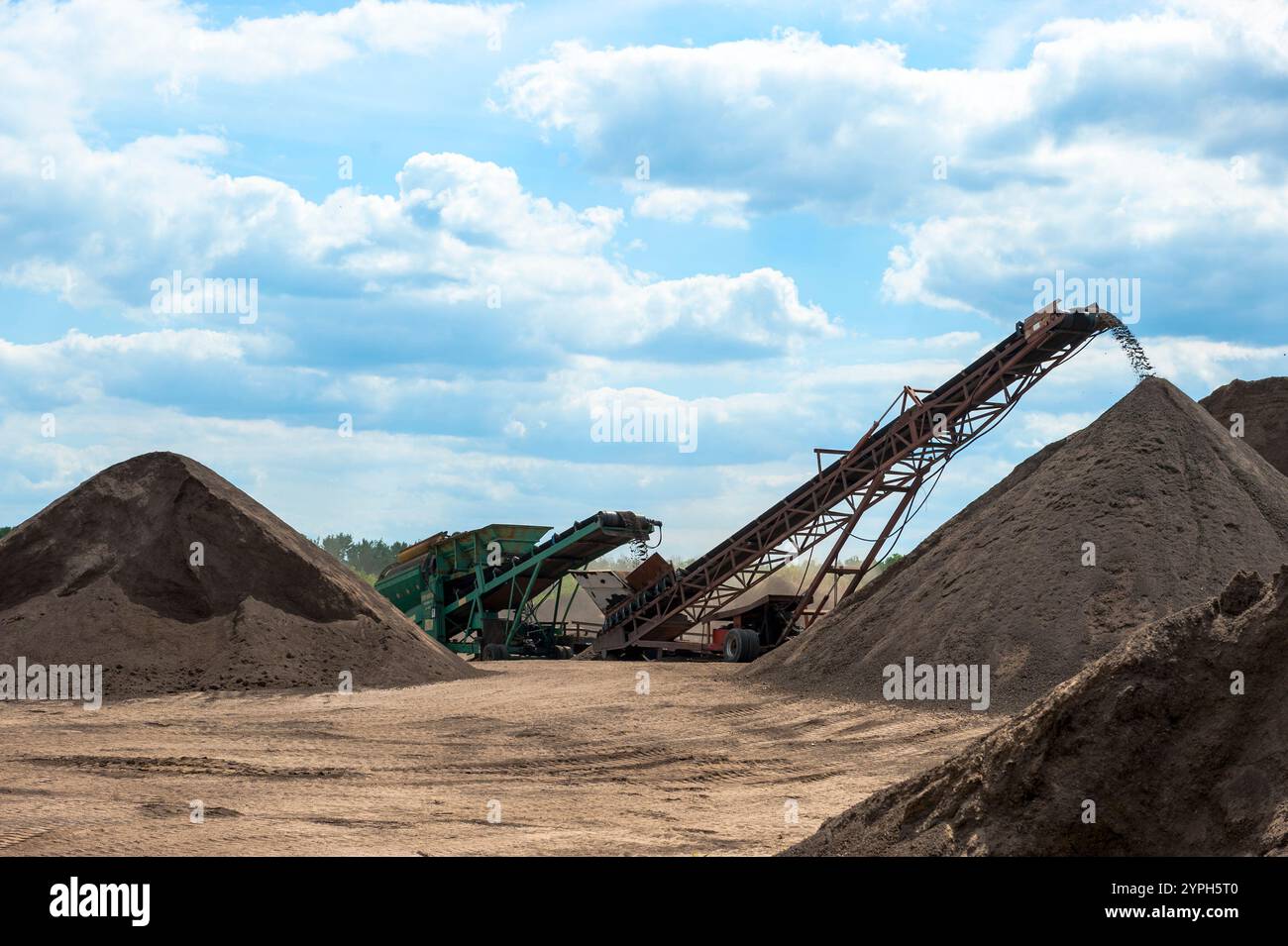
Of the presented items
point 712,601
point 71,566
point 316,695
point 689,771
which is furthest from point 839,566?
point 71,566

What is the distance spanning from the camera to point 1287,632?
644 centimetres

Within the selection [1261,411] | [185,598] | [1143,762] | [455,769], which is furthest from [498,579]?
[1143,762]

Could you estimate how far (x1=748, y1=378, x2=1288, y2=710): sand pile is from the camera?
48.6 ft

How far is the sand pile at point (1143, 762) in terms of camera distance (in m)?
6.09

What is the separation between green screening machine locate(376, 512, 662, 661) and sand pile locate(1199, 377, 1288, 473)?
1296 centimetres

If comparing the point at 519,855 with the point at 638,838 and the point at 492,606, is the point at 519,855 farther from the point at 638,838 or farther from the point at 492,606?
the point at 492,606

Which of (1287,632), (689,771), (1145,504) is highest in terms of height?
(1145,504)

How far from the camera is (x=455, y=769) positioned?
11938mm

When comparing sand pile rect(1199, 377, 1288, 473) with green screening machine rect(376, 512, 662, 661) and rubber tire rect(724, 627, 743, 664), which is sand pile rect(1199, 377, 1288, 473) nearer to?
rubber tire rect(724, 627, 743, 664)

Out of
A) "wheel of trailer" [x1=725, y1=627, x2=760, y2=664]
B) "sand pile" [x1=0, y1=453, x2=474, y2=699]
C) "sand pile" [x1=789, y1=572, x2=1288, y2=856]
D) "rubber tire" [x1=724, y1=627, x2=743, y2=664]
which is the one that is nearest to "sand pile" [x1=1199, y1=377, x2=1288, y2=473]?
"wheel of trailer" [x1=725, y1=627, x2=760, y2=664]

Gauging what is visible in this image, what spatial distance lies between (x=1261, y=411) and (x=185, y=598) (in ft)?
73.4

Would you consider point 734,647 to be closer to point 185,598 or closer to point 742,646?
point 742,646

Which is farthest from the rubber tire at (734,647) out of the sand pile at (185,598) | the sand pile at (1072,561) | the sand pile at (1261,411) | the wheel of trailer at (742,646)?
the sand pile at (1261,411)
